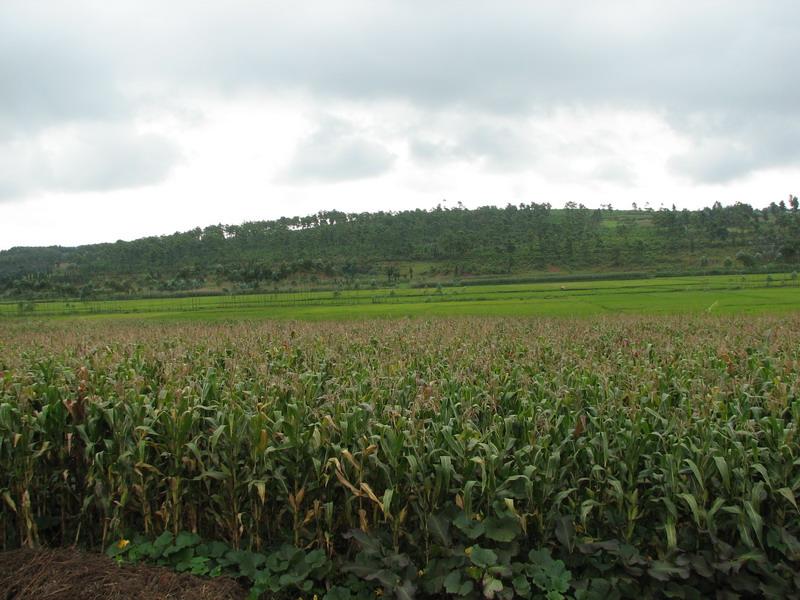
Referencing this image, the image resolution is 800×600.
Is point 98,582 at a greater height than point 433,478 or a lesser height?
lesser

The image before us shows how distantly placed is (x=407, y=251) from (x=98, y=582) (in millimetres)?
91292

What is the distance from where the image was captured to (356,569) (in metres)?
Answer: 4.39

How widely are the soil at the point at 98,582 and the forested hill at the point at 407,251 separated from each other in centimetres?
6891

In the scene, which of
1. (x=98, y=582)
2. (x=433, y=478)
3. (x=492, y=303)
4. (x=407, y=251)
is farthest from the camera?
(x=407, y=251)

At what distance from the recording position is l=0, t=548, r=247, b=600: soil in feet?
14.8

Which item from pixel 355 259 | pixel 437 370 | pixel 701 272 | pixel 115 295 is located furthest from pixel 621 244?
pixel 437 370

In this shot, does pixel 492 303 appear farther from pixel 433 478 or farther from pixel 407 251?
pixel 407 251

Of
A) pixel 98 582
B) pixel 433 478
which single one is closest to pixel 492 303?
pixel 433 478

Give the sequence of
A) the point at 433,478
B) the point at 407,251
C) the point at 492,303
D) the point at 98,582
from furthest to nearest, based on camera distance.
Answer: the point at 407,251 → the point at 492,303 → the point at 433,478 → the point at 98,582

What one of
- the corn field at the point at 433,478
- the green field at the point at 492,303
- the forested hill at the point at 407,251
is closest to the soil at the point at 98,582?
the corn field at the point at 433,478

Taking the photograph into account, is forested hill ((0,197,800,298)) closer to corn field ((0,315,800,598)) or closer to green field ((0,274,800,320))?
green field ((0,274,800,320))

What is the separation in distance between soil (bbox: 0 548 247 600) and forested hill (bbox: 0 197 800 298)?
6891 cm

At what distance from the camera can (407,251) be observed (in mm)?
95250

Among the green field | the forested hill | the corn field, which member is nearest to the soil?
the corn field
